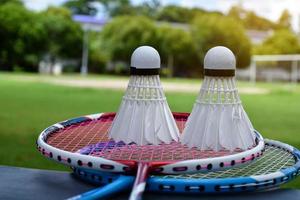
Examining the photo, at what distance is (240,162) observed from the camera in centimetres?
148

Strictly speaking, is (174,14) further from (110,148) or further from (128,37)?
(110,148)

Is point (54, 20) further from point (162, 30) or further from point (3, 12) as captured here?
point (162, 30)

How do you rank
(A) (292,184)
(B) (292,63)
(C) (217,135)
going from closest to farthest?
1. (C) (217,135)
2. (A) (292,184)
3. (B) (292,63)

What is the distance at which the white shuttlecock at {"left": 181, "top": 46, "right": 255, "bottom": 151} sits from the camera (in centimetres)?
163

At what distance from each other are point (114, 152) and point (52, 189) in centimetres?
22

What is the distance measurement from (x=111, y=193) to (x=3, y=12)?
21.4m

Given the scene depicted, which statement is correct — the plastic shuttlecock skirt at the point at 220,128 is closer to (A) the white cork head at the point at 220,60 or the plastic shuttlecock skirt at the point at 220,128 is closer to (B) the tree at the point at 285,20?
(A) the white cork head at the point at 220,60

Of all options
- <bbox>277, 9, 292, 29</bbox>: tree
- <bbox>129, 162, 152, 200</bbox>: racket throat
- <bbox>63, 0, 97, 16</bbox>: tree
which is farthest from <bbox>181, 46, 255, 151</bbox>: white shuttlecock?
<bbox>63, 0, 97, 16</bbox>: tree

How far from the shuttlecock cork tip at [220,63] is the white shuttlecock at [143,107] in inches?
7.3

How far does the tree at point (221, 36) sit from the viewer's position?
2194cm

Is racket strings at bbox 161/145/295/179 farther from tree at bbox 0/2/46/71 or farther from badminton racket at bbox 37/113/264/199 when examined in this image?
tree at bbox 0/2/46/71

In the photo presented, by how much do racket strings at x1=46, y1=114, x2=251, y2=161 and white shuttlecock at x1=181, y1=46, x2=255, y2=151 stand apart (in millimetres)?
34

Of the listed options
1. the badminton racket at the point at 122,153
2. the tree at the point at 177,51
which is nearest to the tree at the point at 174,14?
the tree at the point at 177,51

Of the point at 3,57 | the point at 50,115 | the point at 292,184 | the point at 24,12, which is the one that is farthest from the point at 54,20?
the point at 292,184
